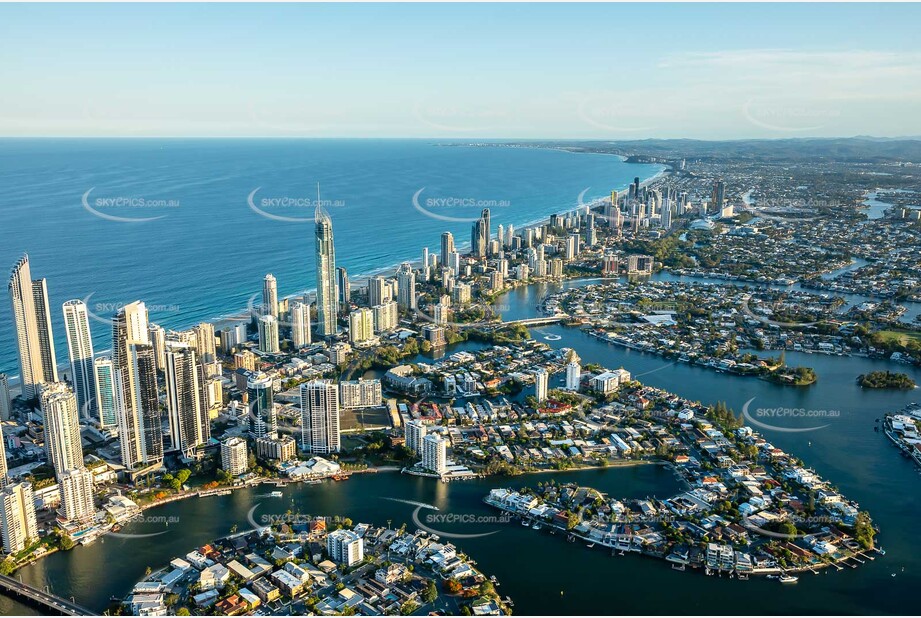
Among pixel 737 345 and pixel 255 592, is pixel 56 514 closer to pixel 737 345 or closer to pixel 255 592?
pixel 255 592

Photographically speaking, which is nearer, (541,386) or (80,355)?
(80,355)

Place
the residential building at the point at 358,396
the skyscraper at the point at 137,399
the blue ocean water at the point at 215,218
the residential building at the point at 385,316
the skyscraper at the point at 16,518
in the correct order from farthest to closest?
the blue ocean water at the point at 215,218 < the residential building at the point at 385,316 < the residential building at the point at 358,396 < the skyscraper at the point at 137,399 < the skyscraper at the point at 16,518

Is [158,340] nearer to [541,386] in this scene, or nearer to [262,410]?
[262,410]

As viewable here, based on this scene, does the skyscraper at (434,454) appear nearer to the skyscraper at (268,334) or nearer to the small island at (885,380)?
the skyscraper at (268,334)

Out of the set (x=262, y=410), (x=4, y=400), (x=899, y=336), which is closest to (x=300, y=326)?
(x=262, y=410)

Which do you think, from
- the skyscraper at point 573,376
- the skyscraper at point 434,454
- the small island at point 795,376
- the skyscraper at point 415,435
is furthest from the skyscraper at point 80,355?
the small island at point 795,376

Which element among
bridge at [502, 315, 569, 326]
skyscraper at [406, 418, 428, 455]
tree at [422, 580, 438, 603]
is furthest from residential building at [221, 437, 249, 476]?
bridge at [502, 315, 569, 326]

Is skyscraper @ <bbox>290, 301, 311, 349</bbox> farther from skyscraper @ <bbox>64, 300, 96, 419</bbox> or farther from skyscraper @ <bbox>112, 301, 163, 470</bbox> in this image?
skyscraper @ <bbox>112, 301, 163, 470</bbox>
